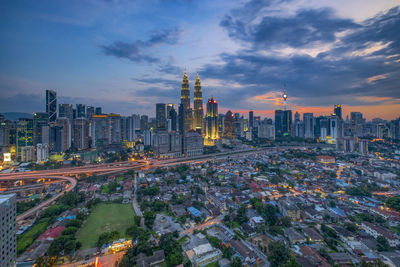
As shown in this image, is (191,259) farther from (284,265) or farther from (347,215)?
(347,215)

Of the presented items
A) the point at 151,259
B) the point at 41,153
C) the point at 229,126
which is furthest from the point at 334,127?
the point at 41,153

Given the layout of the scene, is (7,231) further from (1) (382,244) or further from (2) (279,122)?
(2) (279,122)

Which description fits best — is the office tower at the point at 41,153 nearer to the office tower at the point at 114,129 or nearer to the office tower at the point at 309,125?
the office tower at the point at 114,129

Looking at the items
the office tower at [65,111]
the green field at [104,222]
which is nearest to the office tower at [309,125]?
the green field at [104,222]

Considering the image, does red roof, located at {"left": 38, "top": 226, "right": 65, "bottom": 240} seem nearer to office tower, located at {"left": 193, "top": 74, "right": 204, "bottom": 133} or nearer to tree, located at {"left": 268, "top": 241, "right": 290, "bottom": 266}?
tree, located at {"left": 268, "top": 241, "right": 290, "bottom": 266}

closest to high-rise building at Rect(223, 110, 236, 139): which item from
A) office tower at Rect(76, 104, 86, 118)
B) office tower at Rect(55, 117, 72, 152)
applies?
office tower at Rect(55, 117, 72, 152)

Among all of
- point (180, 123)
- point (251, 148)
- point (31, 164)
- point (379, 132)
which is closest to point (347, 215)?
point (251, 148)

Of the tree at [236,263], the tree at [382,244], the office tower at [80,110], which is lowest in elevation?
the tree at [382,244]
